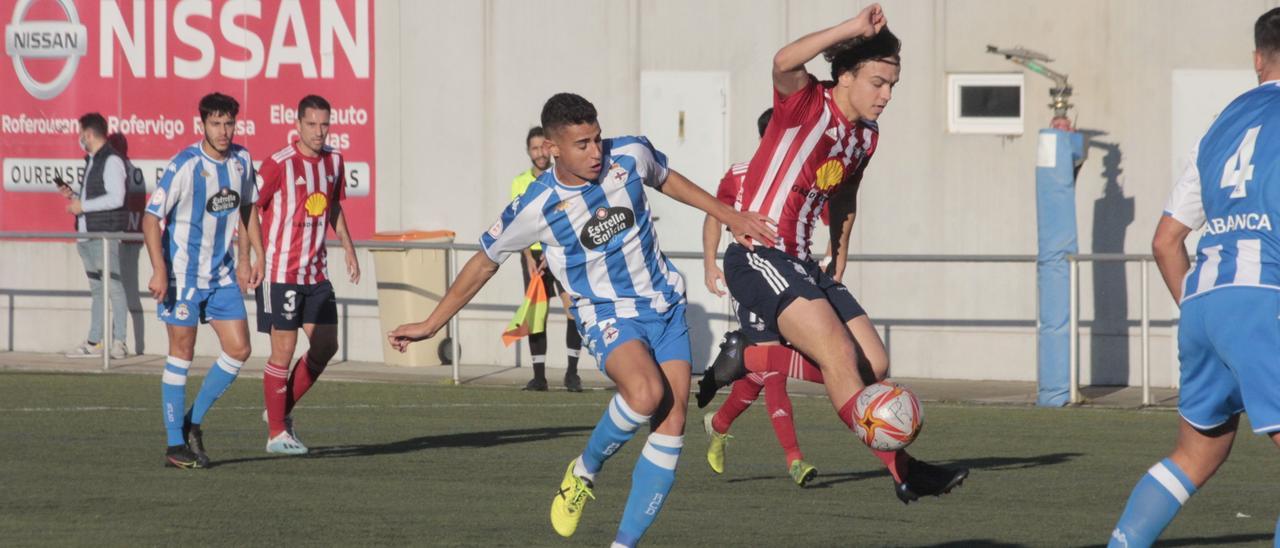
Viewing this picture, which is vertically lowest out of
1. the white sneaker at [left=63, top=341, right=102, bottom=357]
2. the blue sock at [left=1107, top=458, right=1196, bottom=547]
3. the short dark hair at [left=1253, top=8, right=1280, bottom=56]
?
the white sneaker at [left=63, top=341, right=102, bottom=357]

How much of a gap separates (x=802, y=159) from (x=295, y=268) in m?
4.53

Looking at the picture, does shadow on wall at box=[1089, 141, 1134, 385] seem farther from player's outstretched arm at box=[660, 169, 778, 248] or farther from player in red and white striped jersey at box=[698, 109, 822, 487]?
player's outstretched arm at box=[660, 169, 778, 248]

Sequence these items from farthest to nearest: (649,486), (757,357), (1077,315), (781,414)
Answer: (1077,315) < (781,414) < (757,357) < (649,486)

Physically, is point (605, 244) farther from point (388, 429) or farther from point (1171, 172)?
point (1171, 172)

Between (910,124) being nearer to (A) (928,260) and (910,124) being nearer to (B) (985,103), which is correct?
(B) (985,103)

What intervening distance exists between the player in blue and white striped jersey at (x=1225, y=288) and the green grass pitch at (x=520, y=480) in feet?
5.82

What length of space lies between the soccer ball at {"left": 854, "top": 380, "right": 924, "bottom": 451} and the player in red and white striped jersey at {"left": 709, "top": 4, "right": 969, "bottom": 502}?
137 millimetres

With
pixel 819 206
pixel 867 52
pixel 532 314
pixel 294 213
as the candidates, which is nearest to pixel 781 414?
pixel 819 206

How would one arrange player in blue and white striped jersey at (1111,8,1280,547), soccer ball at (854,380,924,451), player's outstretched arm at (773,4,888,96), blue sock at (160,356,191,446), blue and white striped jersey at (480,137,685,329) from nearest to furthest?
player in blue and white striped jersey at (1111,8,1280,547)
player's outstretched arm at (773,4,888,96)
soccer ball at (854,380,924,451)
blue and white striped jersey at (480,137,685,329)
blue sock at (160,356,191,446)

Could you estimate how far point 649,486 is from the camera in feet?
24.4

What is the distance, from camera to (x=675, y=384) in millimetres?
7766

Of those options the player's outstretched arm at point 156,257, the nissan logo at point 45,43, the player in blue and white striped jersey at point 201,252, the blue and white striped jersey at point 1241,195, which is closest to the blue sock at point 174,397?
the player in blue and white striped jersey at point 201,252

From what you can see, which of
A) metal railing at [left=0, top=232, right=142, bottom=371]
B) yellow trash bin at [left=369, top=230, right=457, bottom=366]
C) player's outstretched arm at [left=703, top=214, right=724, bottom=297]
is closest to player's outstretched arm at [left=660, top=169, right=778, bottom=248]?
player's outstretched arm at [left=703, top=214, right=724, bottom=297]

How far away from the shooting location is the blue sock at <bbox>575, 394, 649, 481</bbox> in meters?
7.57
